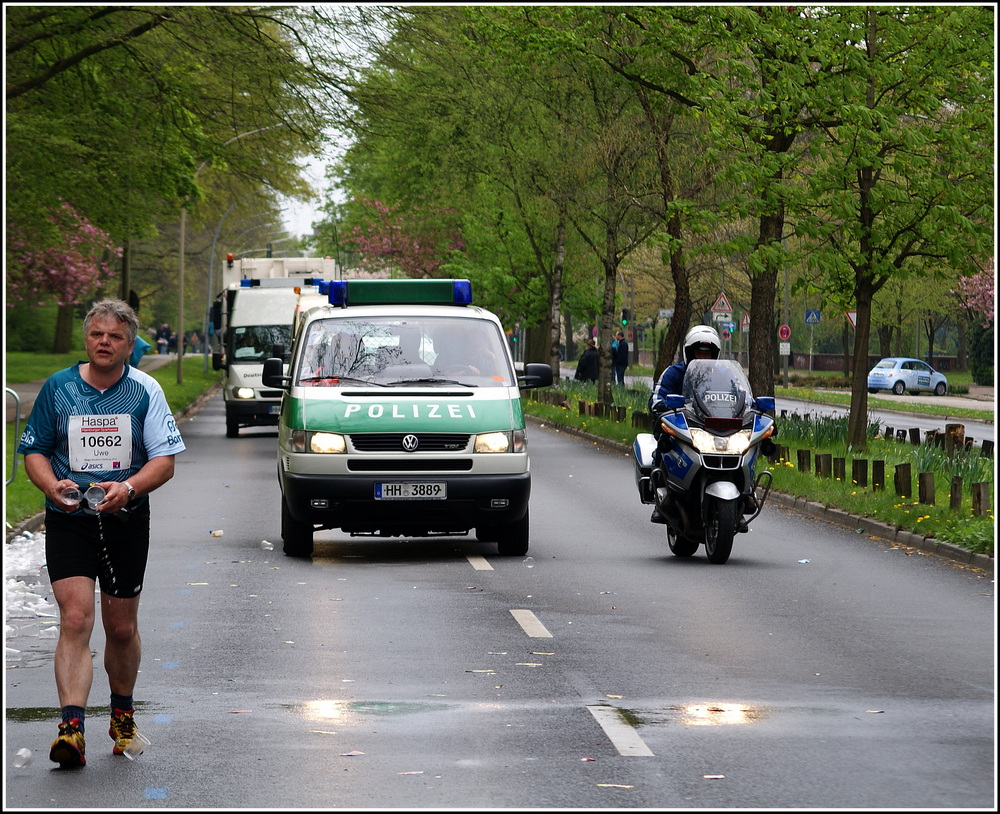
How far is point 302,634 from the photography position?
981 centimetres

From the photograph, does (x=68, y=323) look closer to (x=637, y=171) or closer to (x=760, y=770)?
(x=637, y=171)

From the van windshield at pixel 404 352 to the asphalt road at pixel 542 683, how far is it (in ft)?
4.76

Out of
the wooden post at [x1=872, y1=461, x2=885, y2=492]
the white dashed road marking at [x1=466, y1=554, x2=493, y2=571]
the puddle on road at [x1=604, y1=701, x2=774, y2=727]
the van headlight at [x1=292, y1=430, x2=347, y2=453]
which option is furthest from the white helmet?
the puddle on road at [x1=604, y1=701, x2=774, y2=727]

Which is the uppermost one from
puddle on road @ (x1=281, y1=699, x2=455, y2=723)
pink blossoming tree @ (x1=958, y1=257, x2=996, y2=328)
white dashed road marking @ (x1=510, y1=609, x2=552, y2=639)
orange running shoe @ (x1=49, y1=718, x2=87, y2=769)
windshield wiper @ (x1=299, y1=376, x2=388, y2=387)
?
pink blossoming tree @ (x1=958, y1=257, x2=996, y2=328)

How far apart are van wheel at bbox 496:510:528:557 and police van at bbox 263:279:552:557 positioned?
0.04 feet

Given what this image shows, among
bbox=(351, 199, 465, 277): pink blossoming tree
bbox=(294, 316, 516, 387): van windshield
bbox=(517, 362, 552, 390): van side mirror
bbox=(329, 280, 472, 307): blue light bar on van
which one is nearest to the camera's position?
bbox=(294, 316, 516, 387): van windshield

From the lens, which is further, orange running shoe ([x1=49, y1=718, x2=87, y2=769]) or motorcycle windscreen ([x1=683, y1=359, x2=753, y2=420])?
motorcycle windscreen ([x1=683, y1=359, x2=753, y2=420])

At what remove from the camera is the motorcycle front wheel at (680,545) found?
13855 millimetres

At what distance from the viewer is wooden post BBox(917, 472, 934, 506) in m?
16.4

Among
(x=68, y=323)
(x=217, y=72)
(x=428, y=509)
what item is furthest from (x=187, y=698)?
(x=68, y=323)

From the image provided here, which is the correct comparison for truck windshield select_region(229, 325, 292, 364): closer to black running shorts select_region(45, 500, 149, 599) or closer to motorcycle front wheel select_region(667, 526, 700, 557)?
motorcycle front wheel select_region(667, 526, 700, 557)

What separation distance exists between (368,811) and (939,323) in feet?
255

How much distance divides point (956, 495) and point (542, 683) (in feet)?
27.3

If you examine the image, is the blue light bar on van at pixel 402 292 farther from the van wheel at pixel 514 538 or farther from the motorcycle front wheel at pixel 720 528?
the motorcycle front wheel at pixel 720 528
